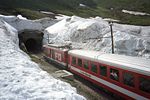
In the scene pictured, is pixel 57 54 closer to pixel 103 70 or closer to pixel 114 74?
pixel 103 70

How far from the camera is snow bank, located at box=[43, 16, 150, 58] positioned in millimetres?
27109

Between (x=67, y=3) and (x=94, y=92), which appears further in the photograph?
(x=67, y=3)

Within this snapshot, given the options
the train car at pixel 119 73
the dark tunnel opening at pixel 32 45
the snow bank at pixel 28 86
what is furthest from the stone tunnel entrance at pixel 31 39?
the snow bank at pixel 28 86

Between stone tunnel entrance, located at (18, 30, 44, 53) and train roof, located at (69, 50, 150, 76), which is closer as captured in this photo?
train roof, located at (69, 50, 150, 76)

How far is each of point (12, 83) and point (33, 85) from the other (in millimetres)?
645

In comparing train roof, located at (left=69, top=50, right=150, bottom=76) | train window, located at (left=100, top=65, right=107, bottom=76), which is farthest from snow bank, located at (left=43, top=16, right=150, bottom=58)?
train window, located at (left=100, top=65, right=107, bottom=76)

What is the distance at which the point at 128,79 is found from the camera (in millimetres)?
11781

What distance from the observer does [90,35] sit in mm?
34219

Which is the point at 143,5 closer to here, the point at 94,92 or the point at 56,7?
the point at 56,7

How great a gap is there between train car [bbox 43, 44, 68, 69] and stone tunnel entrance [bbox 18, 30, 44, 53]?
10677mm

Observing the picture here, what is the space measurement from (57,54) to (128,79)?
12.8 m

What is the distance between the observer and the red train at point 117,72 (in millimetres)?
10773

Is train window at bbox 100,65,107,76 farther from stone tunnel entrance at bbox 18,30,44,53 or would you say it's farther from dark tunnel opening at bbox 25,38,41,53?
dark tunnel opening at bbox 25,38,41,53

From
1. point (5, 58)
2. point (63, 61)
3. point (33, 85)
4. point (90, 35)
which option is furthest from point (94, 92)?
point (90, 35)
